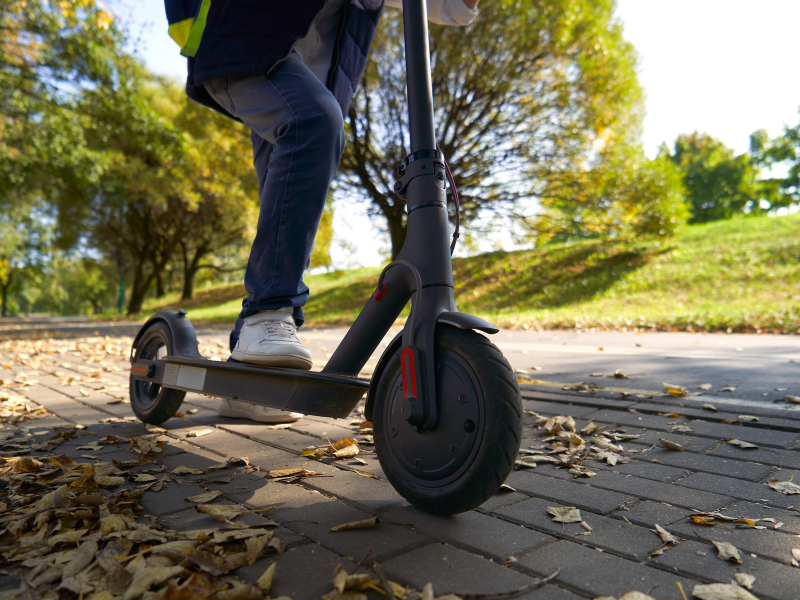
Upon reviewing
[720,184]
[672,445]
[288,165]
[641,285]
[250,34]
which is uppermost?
[720,184]

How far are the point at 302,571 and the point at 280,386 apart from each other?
821mm

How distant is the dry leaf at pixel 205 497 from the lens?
1821 millimetres

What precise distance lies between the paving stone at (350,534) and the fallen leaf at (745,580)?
0.75 metres

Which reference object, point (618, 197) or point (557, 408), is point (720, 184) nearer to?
point (618, 197)

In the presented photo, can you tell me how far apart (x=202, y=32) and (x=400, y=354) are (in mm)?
1659

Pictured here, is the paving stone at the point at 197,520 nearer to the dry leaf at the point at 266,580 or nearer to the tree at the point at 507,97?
the dry leaf at the point at 266,580

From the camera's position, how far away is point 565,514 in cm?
167

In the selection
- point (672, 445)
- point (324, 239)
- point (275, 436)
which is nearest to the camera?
point (672, 445)

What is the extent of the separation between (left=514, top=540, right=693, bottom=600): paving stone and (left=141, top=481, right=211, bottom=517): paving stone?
1.13 metres

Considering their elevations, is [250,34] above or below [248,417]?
above

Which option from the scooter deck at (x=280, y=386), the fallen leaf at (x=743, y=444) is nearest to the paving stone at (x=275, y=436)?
the scooter deck at (x=280, y=386)

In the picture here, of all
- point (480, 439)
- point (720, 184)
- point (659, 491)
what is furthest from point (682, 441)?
point (720, 184)

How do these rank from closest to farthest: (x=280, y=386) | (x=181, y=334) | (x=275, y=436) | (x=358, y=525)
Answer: (x=358, y=525) < (x=280, y=386) < (x=275, y=436) < (x=181, y=334)

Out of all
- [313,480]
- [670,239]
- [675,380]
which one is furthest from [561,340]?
[670,239]
